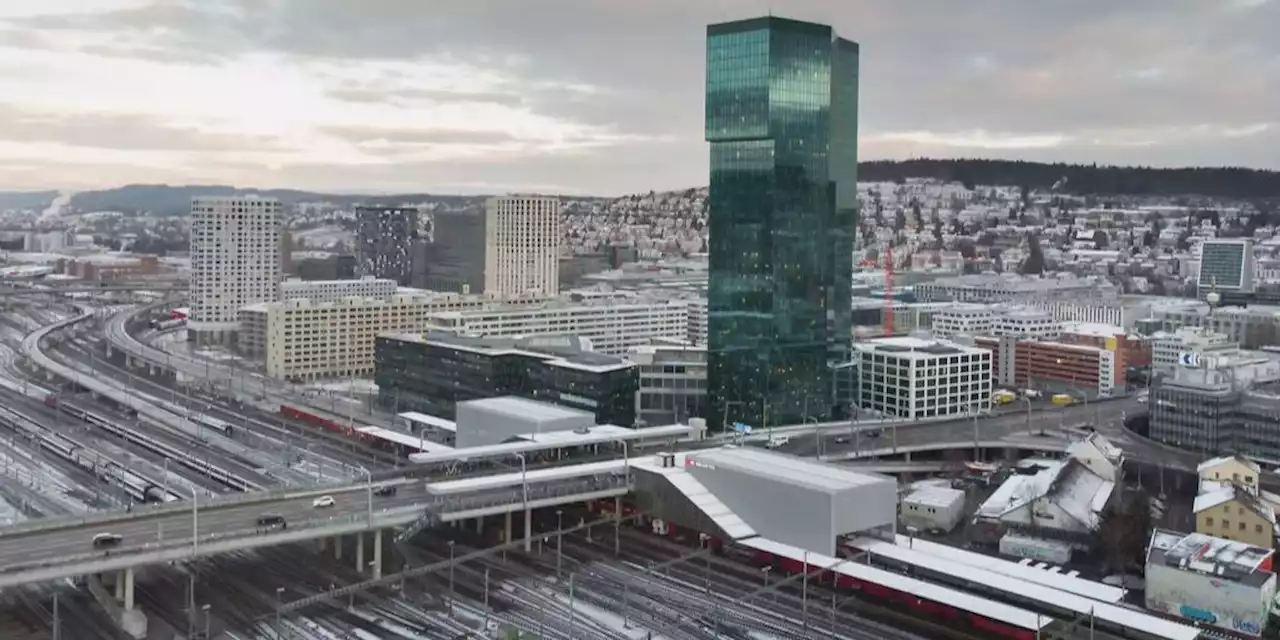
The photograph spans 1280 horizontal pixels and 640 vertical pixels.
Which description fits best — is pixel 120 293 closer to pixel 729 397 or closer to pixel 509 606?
pixel 729 397

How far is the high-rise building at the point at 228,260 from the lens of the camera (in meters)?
47.2

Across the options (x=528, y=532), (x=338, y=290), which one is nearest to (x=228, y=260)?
(x=338, y=290)

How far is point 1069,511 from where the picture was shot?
57.4 feet

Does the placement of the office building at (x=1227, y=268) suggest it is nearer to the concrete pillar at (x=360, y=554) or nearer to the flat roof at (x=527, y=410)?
the flat roof at (x=527, y=410)

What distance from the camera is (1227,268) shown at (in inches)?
2148

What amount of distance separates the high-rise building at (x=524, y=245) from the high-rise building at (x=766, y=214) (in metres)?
26.7

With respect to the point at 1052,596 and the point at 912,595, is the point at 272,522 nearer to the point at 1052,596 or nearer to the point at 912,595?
the point at 912,595

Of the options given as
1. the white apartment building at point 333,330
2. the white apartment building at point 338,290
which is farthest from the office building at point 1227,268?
the white apartment building at point 338,290

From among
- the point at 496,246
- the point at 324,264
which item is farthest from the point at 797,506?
the point at 324,264

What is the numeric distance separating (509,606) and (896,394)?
16.7 meters

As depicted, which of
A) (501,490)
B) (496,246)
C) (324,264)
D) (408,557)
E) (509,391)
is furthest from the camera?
(324,264)

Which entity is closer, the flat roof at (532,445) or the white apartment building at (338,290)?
the flat roof at (532,445)

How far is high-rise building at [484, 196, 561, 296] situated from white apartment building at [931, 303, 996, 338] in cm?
1901

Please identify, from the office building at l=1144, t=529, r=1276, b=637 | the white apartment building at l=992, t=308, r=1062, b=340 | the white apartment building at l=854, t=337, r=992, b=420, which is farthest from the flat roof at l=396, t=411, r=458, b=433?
the white apartment building at l=992, t=308, r=1062, b=340
